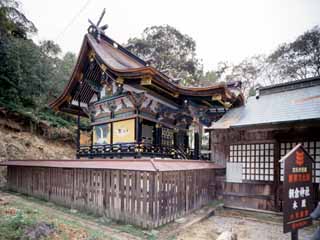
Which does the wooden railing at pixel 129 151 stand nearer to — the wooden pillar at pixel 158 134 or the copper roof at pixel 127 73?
the wooden pillar at pixel 158 134

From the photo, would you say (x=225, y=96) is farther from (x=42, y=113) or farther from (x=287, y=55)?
(x=287, y=55)

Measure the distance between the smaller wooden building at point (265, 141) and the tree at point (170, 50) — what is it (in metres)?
15.7

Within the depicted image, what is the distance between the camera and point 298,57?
2375 centimetres

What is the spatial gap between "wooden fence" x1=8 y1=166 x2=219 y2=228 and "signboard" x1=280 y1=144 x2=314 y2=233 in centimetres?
294

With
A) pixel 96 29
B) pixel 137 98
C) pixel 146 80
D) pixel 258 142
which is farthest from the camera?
pixel 96 29

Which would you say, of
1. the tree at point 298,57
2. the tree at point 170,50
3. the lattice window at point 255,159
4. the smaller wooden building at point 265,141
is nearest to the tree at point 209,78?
the tree at point 170,50

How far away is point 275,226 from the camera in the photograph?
6.59 metres

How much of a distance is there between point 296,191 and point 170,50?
74.7 ft

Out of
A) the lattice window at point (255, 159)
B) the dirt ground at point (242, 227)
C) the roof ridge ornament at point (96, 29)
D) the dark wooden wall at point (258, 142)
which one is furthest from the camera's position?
the roof ridge ornament at point (96, 29)

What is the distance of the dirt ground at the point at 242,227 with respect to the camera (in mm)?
5656

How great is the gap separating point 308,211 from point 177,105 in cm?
733

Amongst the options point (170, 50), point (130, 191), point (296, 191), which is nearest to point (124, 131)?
point (130, 191)

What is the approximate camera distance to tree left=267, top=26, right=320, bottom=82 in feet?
73.8

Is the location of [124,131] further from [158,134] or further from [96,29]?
[96,29]
